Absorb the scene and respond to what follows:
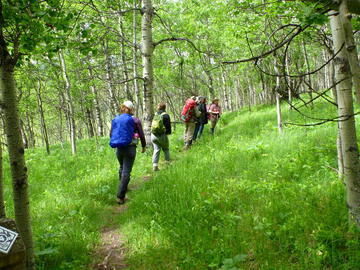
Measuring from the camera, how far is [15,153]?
2561 mm

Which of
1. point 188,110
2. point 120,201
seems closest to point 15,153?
point 120,201

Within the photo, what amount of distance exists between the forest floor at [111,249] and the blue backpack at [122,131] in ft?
4.69

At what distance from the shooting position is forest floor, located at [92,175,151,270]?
10.4ft

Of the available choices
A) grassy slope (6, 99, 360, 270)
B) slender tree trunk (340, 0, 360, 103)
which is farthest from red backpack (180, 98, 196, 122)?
slender tree trunk (340, 0, 360, 103)

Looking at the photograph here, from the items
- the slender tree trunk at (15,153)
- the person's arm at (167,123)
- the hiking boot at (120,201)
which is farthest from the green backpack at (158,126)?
the slender tree trunk at (15,153)

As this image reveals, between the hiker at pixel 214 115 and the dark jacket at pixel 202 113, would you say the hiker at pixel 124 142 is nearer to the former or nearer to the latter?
the dark jacket at pixel 202 113

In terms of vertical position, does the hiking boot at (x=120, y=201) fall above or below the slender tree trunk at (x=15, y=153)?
below

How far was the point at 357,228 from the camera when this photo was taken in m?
2.69

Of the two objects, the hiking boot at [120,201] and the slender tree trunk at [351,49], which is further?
the hiking boot at [120,201]

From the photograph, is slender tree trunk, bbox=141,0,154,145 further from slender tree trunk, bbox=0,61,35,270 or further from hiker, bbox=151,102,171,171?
slender tree trunk, bbox=0,61,35,270

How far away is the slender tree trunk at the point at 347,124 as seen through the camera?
2.53m

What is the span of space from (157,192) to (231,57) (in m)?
15.1

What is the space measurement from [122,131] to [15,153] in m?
2.71

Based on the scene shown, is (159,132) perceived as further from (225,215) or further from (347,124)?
(347,124)
